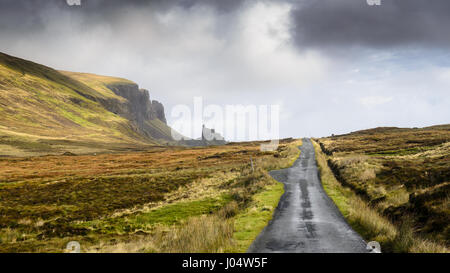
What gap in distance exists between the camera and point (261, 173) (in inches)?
1581

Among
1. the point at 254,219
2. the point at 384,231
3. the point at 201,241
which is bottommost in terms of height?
the point at 254,219

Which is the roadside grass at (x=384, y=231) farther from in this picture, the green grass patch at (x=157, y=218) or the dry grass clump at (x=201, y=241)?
the green grass patch at (x=157, y=218)

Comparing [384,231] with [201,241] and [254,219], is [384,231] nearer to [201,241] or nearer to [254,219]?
[254,219]

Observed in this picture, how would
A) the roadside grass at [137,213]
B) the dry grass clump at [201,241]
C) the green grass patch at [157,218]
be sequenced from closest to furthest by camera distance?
the dry grass clump at [201,241] → the roadside grass at [137,213] → the green grass patch at [157,218]

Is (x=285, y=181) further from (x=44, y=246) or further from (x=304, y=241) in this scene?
(x=44, y=246)

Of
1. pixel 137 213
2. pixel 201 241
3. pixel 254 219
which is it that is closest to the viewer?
pixel 201 241

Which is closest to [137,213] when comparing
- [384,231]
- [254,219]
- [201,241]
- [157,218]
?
[157,218]

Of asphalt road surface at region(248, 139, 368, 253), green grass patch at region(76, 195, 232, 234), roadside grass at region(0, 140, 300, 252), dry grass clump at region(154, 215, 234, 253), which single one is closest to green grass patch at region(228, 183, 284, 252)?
roadside grass at region(0, 140, 300, 252)

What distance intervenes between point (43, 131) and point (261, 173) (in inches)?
7709

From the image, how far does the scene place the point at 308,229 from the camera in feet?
51.7

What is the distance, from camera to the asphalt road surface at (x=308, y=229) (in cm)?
1271

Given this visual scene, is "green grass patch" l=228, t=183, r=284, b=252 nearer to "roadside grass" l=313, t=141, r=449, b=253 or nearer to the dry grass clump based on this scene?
the dry grass clump

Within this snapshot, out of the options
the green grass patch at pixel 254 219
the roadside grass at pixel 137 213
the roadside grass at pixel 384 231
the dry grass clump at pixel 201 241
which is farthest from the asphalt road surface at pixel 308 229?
the dry grass clump at pixel 201 241

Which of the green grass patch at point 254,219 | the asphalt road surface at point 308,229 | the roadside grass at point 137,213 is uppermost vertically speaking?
the asphalt road surface at point 308,229
